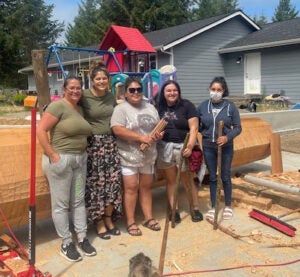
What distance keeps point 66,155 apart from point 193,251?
1534 millimetres

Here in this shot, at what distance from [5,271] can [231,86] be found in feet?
56.1

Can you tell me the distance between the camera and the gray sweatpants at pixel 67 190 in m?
3.51

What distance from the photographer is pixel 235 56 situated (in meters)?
18.9

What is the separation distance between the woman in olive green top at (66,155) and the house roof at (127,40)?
8380 millimetres

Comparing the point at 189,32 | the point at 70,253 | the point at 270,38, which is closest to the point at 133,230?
the point at 70,253

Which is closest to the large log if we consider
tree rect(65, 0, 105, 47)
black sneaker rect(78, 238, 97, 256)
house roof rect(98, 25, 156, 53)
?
black sneaker rect(78, 238, 97, 256)

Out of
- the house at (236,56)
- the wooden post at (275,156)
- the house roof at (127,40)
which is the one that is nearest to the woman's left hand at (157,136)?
the wooden post at (275,156)

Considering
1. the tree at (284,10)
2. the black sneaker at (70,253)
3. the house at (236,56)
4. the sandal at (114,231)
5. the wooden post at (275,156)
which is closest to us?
the black sneaker at (70,253)

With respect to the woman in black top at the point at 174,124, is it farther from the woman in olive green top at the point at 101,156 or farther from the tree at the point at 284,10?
the tree at the point at 284,10

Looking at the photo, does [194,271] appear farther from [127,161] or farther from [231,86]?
[231,86]

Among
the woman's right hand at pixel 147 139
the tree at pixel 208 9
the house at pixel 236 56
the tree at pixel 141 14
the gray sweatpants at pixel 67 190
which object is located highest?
the tree at pixel 208 9

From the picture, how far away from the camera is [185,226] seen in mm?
4473

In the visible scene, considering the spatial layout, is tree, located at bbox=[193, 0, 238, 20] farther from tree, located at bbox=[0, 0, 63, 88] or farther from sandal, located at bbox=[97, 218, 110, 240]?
sandal, located at bbox=[97, 218, 110, 240]

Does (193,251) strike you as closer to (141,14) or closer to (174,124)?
(174,124)
